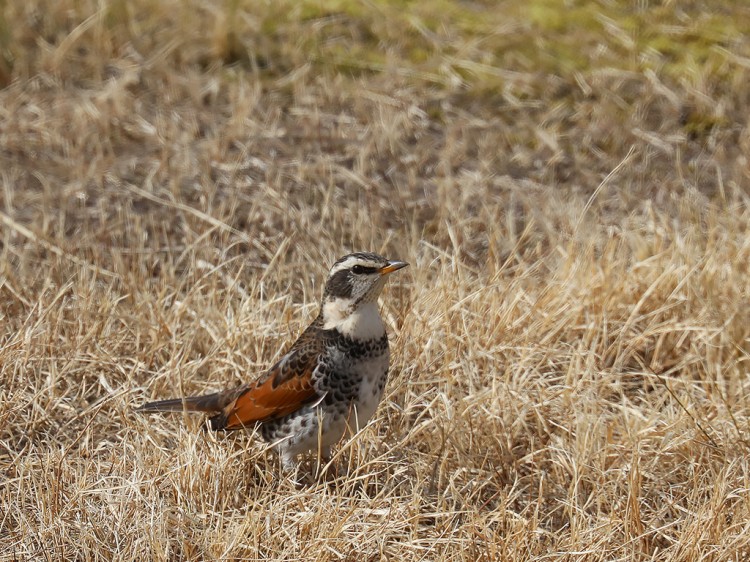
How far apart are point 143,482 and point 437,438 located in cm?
132

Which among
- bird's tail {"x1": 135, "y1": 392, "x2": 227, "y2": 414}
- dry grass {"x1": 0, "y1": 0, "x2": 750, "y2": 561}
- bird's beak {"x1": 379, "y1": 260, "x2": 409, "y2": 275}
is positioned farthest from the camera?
bird's tail {"x1": 135, "y1": 392, "x2": 227, "y2": 414}

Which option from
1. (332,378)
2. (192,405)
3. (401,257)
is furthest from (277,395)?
(401,257)

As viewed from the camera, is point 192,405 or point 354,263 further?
point 192,405

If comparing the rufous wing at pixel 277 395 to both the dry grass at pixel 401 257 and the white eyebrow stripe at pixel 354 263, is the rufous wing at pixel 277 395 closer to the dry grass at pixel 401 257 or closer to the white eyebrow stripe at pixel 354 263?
the dry grass at pixel 401 257

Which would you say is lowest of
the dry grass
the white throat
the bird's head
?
the dry grass

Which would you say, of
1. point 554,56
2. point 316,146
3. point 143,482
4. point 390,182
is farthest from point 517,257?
point 554,56

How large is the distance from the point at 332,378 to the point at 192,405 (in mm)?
681

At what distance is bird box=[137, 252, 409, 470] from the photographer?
4871 millimetres

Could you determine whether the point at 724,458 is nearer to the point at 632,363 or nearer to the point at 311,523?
the point at 632,363

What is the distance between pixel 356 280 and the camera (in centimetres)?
490

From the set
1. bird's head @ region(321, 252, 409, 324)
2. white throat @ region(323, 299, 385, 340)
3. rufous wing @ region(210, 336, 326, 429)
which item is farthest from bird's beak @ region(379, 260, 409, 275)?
rufous wing @ region(210, 336, 326, 429)

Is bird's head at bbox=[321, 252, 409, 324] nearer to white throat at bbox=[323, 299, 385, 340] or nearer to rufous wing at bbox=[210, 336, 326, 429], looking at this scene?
white throat at bbox=[323, 299, 385, 340]

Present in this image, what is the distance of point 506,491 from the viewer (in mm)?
Result: 4965

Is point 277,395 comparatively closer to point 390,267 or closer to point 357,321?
point 357,321
